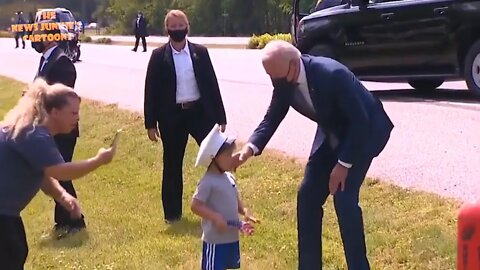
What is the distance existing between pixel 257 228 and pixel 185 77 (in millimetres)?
1352

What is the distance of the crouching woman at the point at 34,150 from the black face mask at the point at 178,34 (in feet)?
8.41

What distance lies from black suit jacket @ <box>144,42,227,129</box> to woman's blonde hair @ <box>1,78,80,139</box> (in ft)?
8.83

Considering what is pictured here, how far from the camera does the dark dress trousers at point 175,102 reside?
24.5ft

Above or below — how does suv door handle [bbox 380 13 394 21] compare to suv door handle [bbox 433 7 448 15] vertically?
below

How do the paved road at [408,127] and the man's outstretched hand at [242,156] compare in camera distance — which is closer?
the man's outstretched hand at [242,156]

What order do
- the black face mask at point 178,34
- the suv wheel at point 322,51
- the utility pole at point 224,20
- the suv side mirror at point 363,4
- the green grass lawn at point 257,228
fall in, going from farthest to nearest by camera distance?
the utility pole at point 224,20
the suv wheel at point 322,51
the suv side mirror at point 363,4
the black face mask at point 178,34
the green grass lawn at point 257,228

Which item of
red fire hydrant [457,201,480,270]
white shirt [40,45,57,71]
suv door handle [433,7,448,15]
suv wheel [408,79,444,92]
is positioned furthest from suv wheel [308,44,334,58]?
red fire hydrant [457,201,480,270]

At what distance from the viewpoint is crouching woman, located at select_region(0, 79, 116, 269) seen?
4.68m

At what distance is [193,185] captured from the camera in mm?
9102

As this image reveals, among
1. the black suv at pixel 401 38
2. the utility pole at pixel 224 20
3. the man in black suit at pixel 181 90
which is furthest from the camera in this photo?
the utility pole at pixel 224 20

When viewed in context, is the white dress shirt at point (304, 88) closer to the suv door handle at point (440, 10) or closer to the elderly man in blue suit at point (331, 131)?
the elderly man in blue suit at point (331, 131)

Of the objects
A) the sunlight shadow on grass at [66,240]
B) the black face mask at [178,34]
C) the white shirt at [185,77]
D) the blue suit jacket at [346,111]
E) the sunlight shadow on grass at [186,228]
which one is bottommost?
the sunlight shadow on grass at [66,240]

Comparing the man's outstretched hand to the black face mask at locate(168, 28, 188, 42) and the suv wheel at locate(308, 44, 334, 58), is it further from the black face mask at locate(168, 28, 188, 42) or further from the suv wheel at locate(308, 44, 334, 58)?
the suv wheel at locate(308, 44, 334, 58)

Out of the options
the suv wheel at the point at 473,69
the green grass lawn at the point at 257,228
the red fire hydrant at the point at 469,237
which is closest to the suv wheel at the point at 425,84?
the suv wheel at the point at 473,69
